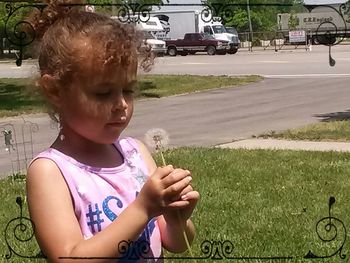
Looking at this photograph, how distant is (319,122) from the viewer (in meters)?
11.7

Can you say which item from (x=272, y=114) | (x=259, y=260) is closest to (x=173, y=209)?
(x=259, y=260)

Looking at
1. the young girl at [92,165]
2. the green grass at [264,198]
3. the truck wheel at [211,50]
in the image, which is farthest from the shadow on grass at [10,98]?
the young girl at [92,165]

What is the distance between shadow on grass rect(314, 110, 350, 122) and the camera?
39.4ft

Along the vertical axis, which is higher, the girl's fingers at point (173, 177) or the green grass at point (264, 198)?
the girl's fingers at point (173, 177)

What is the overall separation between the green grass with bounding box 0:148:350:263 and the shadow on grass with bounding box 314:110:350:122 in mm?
3946

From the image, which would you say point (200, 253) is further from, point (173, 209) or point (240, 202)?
point (173, 209)

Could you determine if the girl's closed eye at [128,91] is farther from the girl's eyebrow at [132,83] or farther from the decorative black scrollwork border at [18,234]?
the decorative black scrollwork border at [18,234]

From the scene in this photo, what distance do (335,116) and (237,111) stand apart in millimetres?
2192

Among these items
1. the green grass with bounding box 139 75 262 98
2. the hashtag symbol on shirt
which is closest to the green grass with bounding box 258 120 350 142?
the green grass with bounding box 139 75 262 98

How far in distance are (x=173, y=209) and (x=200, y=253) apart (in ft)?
8.81

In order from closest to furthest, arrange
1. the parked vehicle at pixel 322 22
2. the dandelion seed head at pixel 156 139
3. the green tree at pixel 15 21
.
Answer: the dandelion seed head at pixel 156 139
the green tree at pixel 15 21
the parked vehicle at pixel 322 22

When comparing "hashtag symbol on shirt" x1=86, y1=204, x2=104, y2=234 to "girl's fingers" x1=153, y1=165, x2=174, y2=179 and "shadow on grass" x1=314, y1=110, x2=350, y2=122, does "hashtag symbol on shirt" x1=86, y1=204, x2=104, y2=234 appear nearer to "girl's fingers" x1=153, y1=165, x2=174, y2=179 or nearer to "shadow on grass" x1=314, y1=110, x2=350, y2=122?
"girl's fingers" x1=153, y1=165, x2=174, y2=179

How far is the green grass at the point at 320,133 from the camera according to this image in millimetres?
9688

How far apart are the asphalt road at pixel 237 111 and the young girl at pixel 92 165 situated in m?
6.13
